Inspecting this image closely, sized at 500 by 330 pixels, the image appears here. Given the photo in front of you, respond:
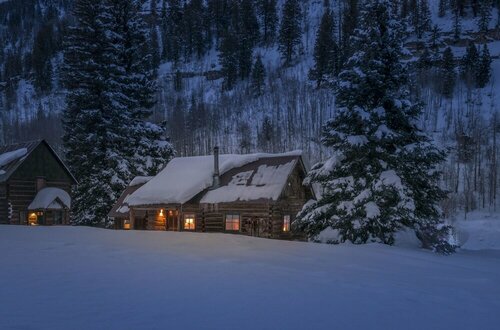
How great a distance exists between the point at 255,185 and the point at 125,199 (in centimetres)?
1059

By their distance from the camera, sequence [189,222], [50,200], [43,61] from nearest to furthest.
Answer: [189,222] < [50,200] < [43,61]

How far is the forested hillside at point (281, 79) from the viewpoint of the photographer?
86188mm

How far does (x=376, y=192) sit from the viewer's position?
2052 cm

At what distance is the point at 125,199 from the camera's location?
33594 mm

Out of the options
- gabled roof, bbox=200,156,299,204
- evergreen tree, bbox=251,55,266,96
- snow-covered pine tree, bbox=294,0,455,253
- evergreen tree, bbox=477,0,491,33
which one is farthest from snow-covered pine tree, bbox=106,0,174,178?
evergreen tree, bbox=477,0,491,33

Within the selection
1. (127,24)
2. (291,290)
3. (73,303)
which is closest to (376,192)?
(291,290)

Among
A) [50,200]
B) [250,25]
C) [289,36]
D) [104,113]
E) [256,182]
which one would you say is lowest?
[50,200]

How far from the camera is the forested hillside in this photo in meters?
86.2

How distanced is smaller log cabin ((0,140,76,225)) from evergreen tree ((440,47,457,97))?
286 ft

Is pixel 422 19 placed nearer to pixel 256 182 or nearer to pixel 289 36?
pixel 289 36

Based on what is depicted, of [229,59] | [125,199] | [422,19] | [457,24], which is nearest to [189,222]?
[125,199]

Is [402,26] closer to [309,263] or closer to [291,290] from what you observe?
[309,263]

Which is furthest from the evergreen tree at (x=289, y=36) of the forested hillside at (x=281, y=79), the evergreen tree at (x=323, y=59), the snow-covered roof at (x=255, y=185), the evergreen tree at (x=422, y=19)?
the snow-covered roof at (x=255, y=185)

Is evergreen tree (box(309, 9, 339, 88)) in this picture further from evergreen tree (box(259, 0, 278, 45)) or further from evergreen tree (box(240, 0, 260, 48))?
evergreen tree (box(240, 0, 260, 48))
